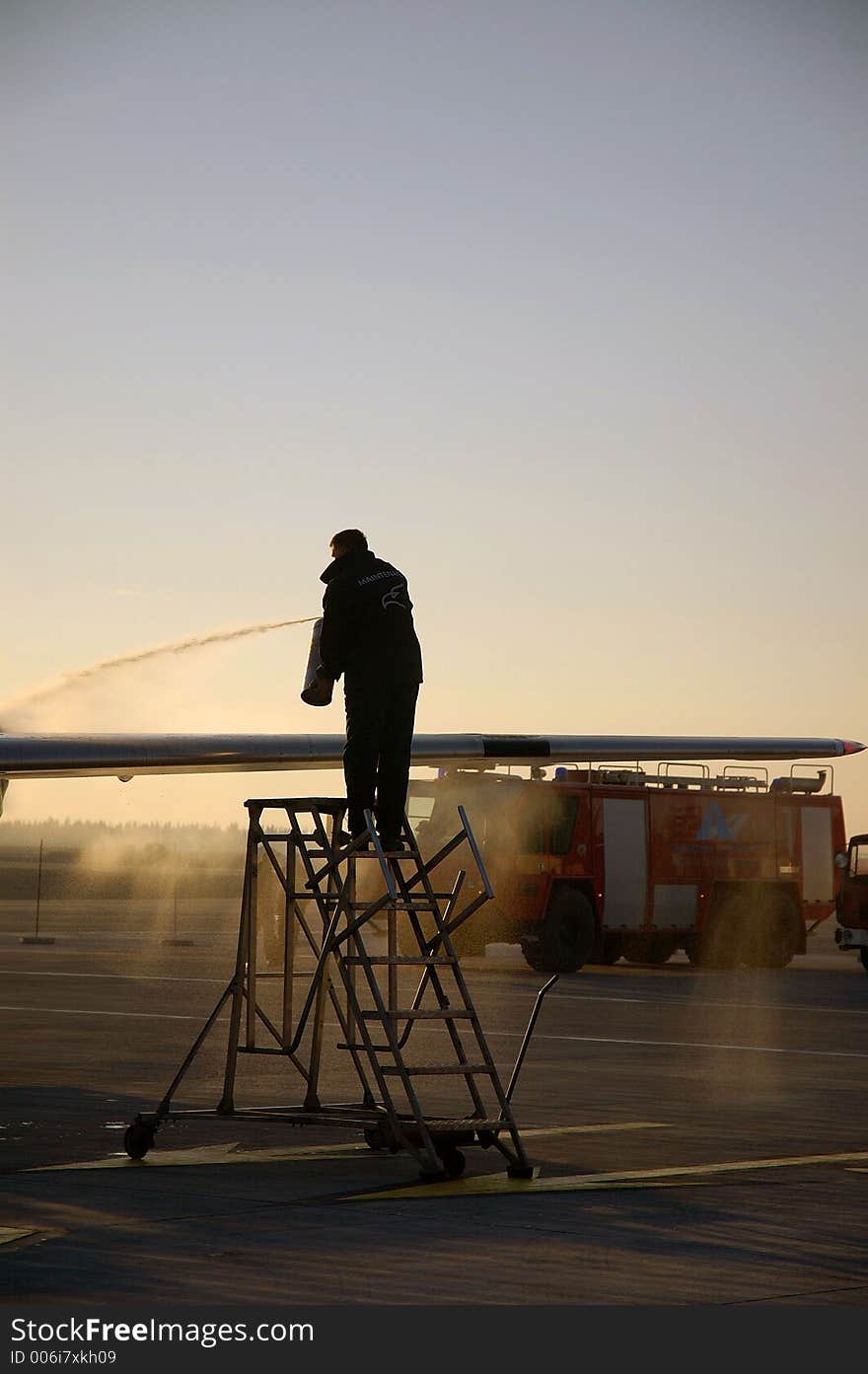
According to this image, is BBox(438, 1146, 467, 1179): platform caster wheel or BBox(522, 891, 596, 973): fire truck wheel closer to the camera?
BBox(438, 1146, 467, 1179): platform caster wheel

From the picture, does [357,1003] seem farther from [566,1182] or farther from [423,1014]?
[566,1182]

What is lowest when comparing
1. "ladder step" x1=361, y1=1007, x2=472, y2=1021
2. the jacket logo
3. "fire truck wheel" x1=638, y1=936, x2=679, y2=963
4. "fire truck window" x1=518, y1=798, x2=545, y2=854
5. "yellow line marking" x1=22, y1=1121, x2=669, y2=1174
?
"fire truck wheel" x1=638, y1=936, x2=679, y2=963

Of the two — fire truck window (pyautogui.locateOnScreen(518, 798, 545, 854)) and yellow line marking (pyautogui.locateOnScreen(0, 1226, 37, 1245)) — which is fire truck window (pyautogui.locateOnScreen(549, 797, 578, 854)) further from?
yellow line marking (pyautogui.locateOnScreen(0, 1226, 37, 1245))

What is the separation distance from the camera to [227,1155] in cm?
1171

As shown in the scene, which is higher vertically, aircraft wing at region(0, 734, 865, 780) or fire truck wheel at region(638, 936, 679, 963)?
aircraft wing at region(0, 734, 865, 780)

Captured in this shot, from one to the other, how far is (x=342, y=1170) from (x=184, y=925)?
1678 inches

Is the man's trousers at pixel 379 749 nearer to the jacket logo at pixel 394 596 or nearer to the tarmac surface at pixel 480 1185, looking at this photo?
the jacket logo at pixel 394 596

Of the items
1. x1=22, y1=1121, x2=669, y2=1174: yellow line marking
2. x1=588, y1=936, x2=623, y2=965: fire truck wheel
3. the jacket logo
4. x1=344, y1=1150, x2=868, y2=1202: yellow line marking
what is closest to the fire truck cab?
x1=588, y1=936, x2=623, y2=965: fire truck wheel

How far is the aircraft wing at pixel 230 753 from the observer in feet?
67.2

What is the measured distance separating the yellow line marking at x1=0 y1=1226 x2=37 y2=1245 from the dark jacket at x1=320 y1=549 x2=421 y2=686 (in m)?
3.94

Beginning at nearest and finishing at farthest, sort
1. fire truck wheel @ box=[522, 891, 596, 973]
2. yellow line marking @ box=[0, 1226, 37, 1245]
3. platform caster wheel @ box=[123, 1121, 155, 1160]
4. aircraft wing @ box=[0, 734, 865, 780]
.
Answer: yellow line marking @ box=[0, 1226, 37, 1245] → platform caster wheel @ box=[123, 1121, 155, 1160] → aircraft wing @ box=[0, 734, 865, 780] → fire truck wheel @ box=[522, 891, 596, 973]

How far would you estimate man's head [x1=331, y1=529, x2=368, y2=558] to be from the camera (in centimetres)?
1204

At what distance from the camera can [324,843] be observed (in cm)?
1144

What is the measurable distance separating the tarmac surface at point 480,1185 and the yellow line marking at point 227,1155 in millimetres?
32
